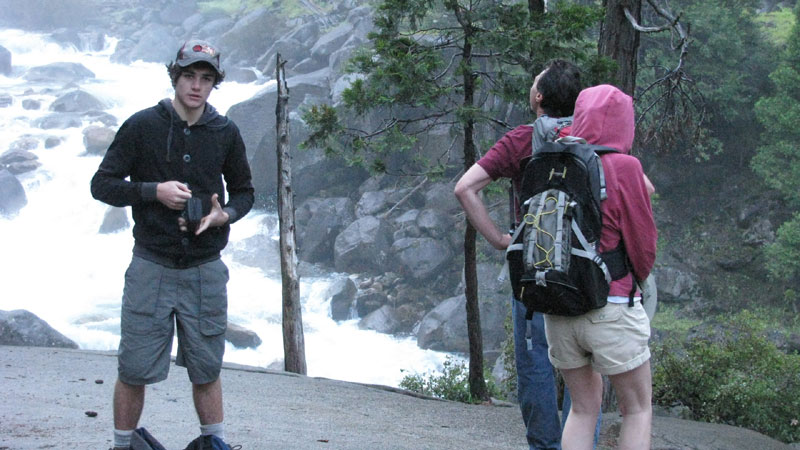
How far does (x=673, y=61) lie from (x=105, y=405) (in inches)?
873

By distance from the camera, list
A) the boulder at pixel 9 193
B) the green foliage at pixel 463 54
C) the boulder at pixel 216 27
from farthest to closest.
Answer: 1. the boulder at pixel 216 27
2. the boulder at pixel 9 193
3. the green foliage at pixel 463 54

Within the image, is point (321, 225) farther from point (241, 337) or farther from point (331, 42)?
point (331, 42)

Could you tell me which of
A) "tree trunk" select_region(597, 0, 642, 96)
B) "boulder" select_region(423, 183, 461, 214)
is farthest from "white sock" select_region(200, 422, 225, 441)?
"boulder" select_region(423, 183, 461, 214)

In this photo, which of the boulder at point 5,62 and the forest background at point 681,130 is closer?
the forest background at point 681,130

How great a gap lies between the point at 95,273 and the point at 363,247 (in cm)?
950

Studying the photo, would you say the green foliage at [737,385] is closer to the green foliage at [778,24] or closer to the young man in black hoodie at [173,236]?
the young man in black hoodie at [173,236]

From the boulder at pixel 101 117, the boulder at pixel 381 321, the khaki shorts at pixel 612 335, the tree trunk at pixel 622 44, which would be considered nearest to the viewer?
the khaki shorts at pixel 612 335

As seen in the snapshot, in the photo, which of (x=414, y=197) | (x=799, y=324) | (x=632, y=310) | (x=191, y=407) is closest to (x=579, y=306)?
(x=632, y=310)

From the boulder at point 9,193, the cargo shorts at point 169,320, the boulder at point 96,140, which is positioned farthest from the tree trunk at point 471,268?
the boulder at point 96,140

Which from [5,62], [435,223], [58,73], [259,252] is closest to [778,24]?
[435,223]

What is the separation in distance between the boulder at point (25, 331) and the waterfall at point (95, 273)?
9114 mm

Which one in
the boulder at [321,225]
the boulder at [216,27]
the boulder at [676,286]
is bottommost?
the boulder at [676,286]

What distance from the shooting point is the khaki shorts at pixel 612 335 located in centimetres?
262

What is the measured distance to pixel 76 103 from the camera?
119 ft
